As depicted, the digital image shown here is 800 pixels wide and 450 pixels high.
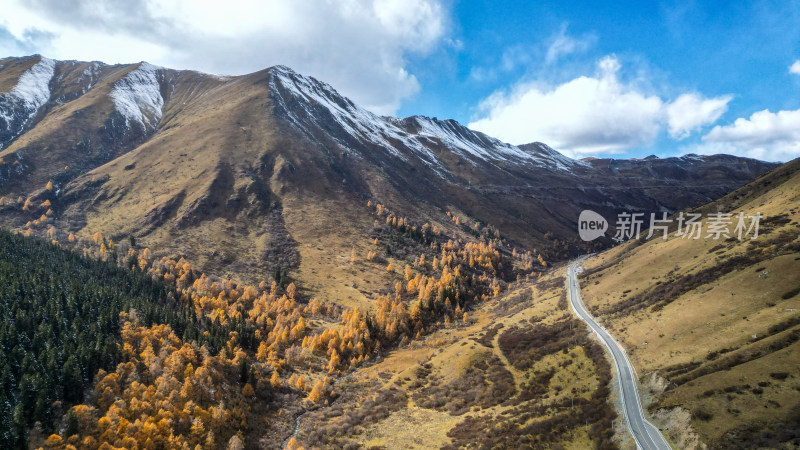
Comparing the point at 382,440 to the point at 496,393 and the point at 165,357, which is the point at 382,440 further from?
the point at 165,357

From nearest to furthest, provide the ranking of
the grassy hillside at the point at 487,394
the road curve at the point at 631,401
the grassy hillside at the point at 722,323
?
the grassy hillside at the point at 722,323 → the road curve at the point at 631,401 → the grassy hillside at the point at 487,394

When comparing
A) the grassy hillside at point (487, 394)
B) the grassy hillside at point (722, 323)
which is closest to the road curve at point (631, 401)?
the grassy hillside at point (722, 323)

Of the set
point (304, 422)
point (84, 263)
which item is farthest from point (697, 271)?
point (84, 263)

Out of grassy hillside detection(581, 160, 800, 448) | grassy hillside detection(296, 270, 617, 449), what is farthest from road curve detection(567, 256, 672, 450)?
grassy hillside detection(296, 270, 617, 449)

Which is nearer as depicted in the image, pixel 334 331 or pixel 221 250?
pixel 334 331

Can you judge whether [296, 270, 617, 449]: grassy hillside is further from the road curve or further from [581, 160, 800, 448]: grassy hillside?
[581, 160, 800, 448]: grassy hillside

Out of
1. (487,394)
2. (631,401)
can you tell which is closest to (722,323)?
(631,401)

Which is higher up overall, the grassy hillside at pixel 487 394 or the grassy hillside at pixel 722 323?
the grassy hillside at pixel 722 323

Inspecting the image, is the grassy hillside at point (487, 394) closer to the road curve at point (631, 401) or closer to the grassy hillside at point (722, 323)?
the road curve at point (631, 401)
